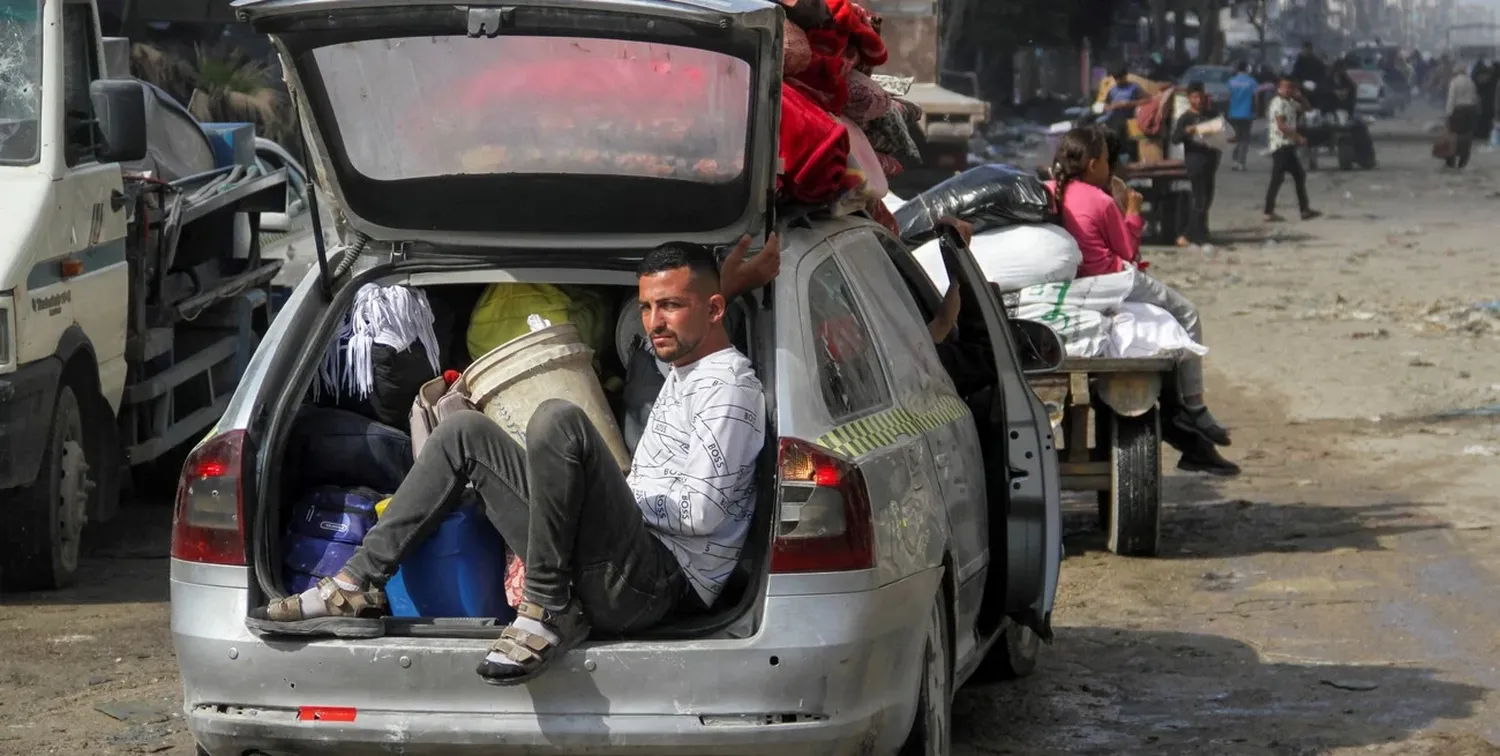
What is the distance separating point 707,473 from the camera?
14.6ft

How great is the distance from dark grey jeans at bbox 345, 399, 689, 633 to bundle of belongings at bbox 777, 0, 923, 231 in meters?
1.01

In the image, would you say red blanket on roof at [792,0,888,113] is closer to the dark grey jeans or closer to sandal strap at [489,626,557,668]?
the dark grey jeans

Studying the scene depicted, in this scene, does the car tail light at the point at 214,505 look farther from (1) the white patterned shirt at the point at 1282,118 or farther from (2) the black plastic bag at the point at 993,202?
(1) the white patterned shirt at the point at 1282,118

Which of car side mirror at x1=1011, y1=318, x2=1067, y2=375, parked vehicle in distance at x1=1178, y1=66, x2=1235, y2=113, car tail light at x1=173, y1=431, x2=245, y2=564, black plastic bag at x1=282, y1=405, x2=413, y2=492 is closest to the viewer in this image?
car tail light at x1=173, y1=431, x2=245, y2=564

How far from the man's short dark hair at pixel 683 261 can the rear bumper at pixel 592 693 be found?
78 cm

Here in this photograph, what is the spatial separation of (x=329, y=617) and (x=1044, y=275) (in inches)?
192

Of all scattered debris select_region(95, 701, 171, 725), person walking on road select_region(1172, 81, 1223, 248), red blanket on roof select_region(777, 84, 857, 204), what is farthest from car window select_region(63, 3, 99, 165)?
person walking on road select_region(1172, 81, 1223, 248)

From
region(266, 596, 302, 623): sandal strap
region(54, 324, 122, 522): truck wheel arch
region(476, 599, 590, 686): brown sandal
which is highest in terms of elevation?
region(266, 596, 302, 623): sandal strap

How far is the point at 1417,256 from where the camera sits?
853 inches

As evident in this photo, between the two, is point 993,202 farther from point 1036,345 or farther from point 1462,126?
point 1462,126

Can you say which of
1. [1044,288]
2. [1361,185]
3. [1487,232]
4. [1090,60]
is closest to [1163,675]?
[1044,288]

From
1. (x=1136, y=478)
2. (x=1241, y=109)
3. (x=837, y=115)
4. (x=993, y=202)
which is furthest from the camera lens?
(x=1241, y=109)

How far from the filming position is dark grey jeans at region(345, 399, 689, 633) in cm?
423

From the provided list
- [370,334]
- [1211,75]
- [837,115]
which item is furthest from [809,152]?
[1211,75]
